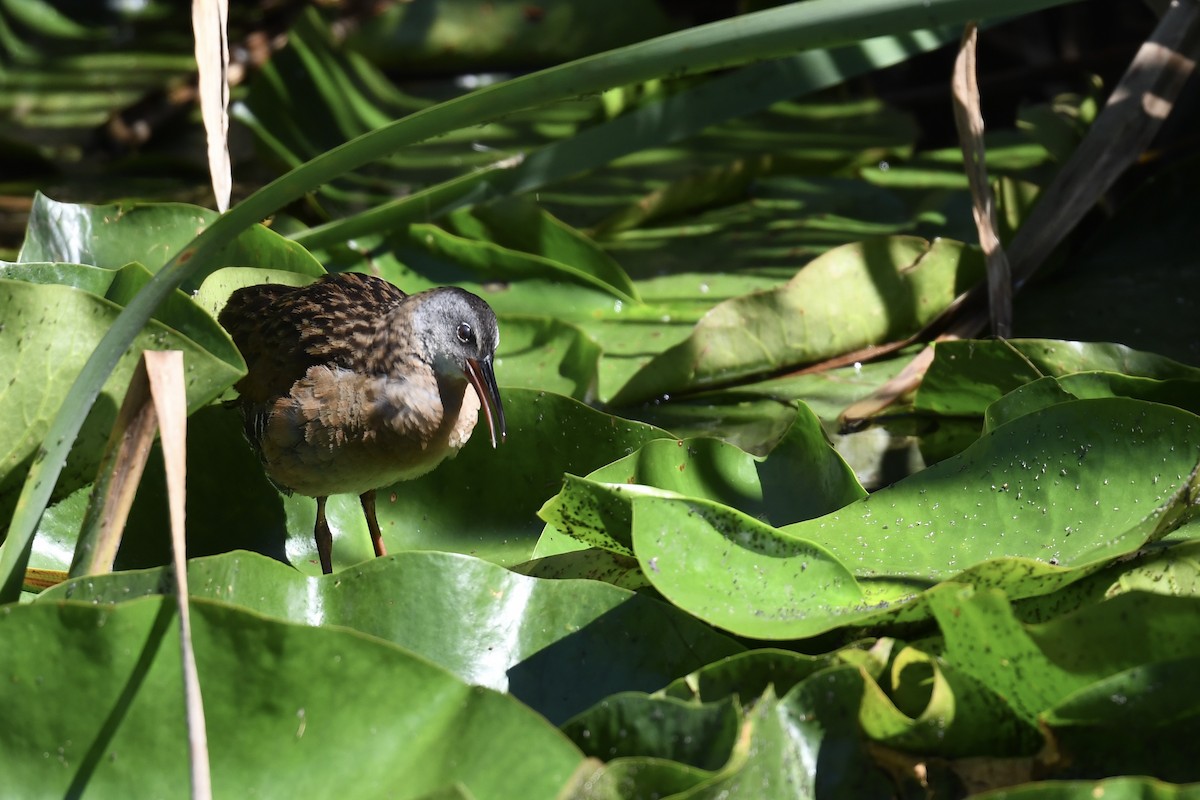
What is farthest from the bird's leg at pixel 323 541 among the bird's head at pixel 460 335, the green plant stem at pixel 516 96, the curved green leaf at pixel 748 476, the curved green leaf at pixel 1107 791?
the curved green leaf at pixel 1107 791

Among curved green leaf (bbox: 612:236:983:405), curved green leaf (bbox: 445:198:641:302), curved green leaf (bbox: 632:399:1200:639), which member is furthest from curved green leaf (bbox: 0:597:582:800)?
curved green leaf (bbox: 445:198:641:302)

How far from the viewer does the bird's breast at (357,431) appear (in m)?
2.28

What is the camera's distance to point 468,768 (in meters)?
1.42

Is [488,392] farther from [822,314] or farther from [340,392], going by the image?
[822,314]

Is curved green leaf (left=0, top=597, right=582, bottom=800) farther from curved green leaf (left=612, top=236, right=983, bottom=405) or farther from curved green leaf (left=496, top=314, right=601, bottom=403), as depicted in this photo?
curved green leaf (left=612, top=236, right=983, bottom=405)

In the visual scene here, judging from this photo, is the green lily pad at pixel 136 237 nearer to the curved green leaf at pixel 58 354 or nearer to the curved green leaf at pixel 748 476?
the curved green leaf at pixel 58 354

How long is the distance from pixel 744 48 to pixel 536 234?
1.51 meters

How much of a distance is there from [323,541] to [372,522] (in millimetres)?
97

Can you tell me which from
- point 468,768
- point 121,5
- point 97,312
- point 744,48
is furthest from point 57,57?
point 468,768

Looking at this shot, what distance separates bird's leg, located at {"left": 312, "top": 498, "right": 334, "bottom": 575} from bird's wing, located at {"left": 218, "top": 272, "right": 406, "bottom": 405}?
23 cm

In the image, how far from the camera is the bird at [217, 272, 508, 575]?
229cm

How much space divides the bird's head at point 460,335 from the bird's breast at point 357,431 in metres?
0.06

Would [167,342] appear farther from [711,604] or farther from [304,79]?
[304,79]

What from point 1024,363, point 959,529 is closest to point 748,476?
point 959,529
